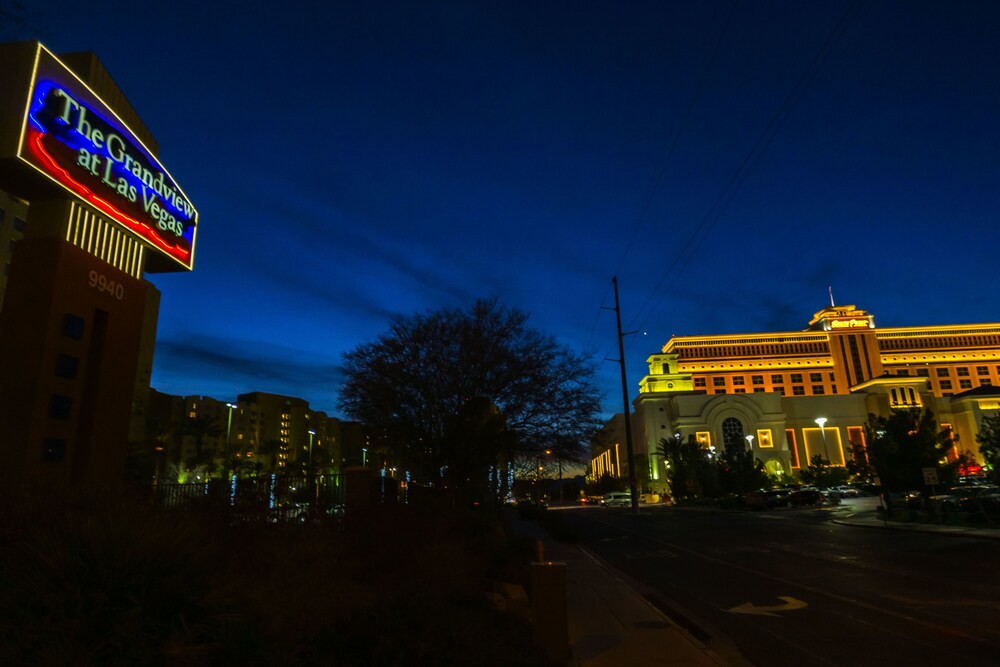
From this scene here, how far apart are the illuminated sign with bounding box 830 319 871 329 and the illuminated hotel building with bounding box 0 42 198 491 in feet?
533

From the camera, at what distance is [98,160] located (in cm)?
1941

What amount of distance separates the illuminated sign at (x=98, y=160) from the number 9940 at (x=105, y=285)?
1968 millimetres

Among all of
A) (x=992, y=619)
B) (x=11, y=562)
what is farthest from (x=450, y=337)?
(x=11, y=562)

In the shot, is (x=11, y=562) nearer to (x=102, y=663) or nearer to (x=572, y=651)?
(x=102, y=663)

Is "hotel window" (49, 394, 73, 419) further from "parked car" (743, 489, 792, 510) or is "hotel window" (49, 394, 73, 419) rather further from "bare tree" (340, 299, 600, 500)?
"parked car" (743, 489, 792, 510)

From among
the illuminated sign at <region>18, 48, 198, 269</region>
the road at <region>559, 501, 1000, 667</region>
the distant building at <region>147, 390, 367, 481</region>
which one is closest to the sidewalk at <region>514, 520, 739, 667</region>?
the road at <region>559, 501, 1000, 667</region>

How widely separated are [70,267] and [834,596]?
2117cm

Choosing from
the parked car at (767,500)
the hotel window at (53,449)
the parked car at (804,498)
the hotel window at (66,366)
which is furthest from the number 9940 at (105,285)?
the parked car at (804,498)

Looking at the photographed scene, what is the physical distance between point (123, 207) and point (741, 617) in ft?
70.5

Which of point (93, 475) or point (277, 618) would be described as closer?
point (277, 618)

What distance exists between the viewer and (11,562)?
169 inches

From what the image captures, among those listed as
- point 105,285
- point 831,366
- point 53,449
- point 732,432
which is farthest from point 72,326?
point 831,366

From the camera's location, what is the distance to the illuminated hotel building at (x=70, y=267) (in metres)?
17.0

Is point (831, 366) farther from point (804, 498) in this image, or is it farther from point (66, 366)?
point (66, 366)
